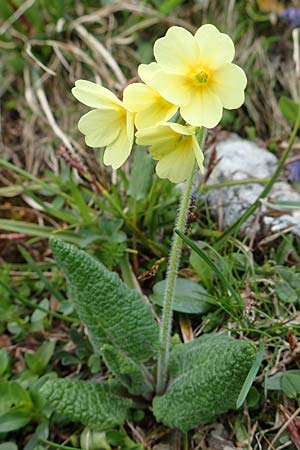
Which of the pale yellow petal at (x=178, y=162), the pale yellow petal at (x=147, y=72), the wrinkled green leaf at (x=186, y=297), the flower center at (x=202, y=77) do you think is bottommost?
the wrinkled green leaf at (x=186, y=297)

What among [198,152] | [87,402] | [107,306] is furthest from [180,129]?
[87,402]

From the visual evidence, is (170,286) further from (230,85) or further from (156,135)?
(230,85)

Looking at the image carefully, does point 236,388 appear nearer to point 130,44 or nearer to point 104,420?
point 104,420

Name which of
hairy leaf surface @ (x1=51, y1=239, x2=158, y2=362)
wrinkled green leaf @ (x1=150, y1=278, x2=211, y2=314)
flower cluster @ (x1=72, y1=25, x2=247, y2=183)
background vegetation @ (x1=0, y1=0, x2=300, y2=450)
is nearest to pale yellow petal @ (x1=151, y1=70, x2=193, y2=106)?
flower cluster @ (x1=72, y1=25, x2=247, y2=183)

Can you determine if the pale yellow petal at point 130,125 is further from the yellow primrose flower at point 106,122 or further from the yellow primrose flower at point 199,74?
the yellow primrose flower at point 199,74

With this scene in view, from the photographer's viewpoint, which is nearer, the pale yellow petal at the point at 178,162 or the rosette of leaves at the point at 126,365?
the pale yellow petal at the point at 178,162

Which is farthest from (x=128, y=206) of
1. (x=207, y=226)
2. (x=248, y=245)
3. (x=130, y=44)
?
(x=130, y=44)

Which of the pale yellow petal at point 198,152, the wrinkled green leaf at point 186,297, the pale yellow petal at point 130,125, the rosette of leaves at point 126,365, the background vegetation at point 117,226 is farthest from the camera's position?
the wrinkled green leaf at point 186,297

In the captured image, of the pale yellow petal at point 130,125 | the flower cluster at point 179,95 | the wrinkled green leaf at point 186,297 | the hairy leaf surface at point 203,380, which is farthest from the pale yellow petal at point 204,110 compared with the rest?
the wrinkled green leaf at point 186,297
